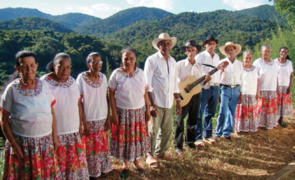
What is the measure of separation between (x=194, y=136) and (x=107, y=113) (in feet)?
5.95

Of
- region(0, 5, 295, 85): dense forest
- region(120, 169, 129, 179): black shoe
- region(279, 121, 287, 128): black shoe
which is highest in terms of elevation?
region(0, 5, 295, 85): dense forest

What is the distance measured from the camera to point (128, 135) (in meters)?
3.08

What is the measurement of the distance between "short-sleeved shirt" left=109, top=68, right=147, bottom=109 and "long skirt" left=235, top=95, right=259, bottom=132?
2.78 meters

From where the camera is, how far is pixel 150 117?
339cm

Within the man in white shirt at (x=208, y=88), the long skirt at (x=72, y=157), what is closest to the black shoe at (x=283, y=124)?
the man in white shirt at (x=208, y=88)

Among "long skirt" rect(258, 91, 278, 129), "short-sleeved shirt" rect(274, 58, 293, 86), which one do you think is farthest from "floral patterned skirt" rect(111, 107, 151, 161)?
"short-sleeved shirt" rect(274, 58, 293, 86)

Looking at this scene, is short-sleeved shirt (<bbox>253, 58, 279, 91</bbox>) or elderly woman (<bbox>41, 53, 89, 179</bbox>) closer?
elderly woman (<bbox>41, 53, 89, 179</bbox>)

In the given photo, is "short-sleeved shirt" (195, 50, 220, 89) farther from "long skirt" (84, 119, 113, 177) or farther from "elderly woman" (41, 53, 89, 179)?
"elderly woman" (41, 53, 89, 179)

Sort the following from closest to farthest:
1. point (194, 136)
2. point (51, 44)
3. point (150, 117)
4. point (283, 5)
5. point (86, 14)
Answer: point (150, 117), point (194, 136), point (283, 5), point (51, 44), point (86, 14)

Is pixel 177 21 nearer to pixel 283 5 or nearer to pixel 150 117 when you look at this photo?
pixel 283 5

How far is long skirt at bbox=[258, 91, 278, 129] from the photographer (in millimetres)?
5254

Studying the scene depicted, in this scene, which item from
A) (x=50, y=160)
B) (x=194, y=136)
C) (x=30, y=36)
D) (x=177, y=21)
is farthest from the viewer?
(x=177, y=21)

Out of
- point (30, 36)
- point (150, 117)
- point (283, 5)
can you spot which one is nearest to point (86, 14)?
point (30, 36)

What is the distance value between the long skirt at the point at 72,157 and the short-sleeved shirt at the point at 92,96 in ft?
1.07
